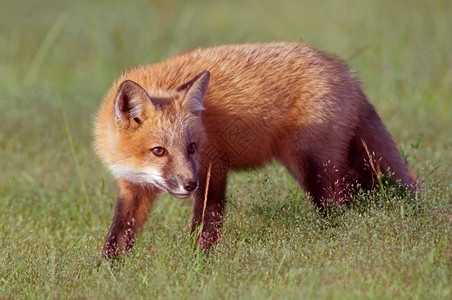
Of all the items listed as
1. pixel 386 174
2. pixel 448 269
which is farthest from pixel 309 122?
pixel 448 269

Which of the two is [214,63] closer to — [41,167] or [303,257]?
[303,257]

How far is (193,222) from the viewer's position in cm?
509

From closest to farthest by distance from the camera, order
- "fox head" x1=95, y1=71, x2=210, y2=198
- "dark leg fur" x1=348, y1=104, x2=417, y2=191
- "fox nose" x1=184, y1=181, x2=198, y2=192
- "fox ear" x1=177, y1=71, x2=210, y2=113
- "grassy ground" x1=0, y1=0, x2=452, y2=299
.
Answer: "grassy ground" x1=0, y1=0, x2=452, y2=299 < "fox nose" x1=184, y1=181, x2=198, y2=192 < "fox head" x1=95, y1=71, x2=210, y2=198 < "fox ear" x1=177, y1=71, x2=210, y2=113 < "dark leg fur" x1=348, y1=104, x2=417, y2=191

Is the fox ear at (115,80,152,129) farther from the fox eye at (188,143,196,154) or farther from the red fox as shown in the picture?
the fox eye at (188,143,196,154)

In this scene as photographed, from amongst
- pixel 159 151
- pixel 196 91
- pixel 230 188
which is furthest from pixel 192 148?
pixel 230 188

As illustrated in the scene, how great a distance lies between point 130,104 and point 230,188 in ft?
5.79

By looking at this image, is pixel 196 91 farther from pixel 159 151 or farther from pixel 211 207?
pixel 211 207

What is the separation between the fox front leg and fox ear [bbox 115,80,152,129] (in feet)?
1.77

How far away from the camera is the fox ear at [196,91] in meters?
4.78

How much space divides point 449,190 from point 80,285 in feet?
8.98

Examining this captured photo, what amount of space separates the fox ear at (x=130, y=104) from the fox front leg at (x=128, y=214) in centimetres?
54

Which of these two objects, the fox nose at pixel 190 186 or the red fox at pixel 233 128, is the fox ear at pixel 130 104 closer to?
the red fox at pixel 233 128

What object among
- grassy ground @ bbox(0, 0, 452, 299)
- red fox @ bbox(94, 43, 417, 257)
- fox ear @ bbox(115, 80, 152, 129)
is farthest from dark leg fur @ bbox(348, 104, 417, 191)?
fox ear @ bbox(115, 80, 152, 129)

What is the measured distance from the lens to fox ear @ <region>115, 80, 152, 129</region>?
4.63 metres
